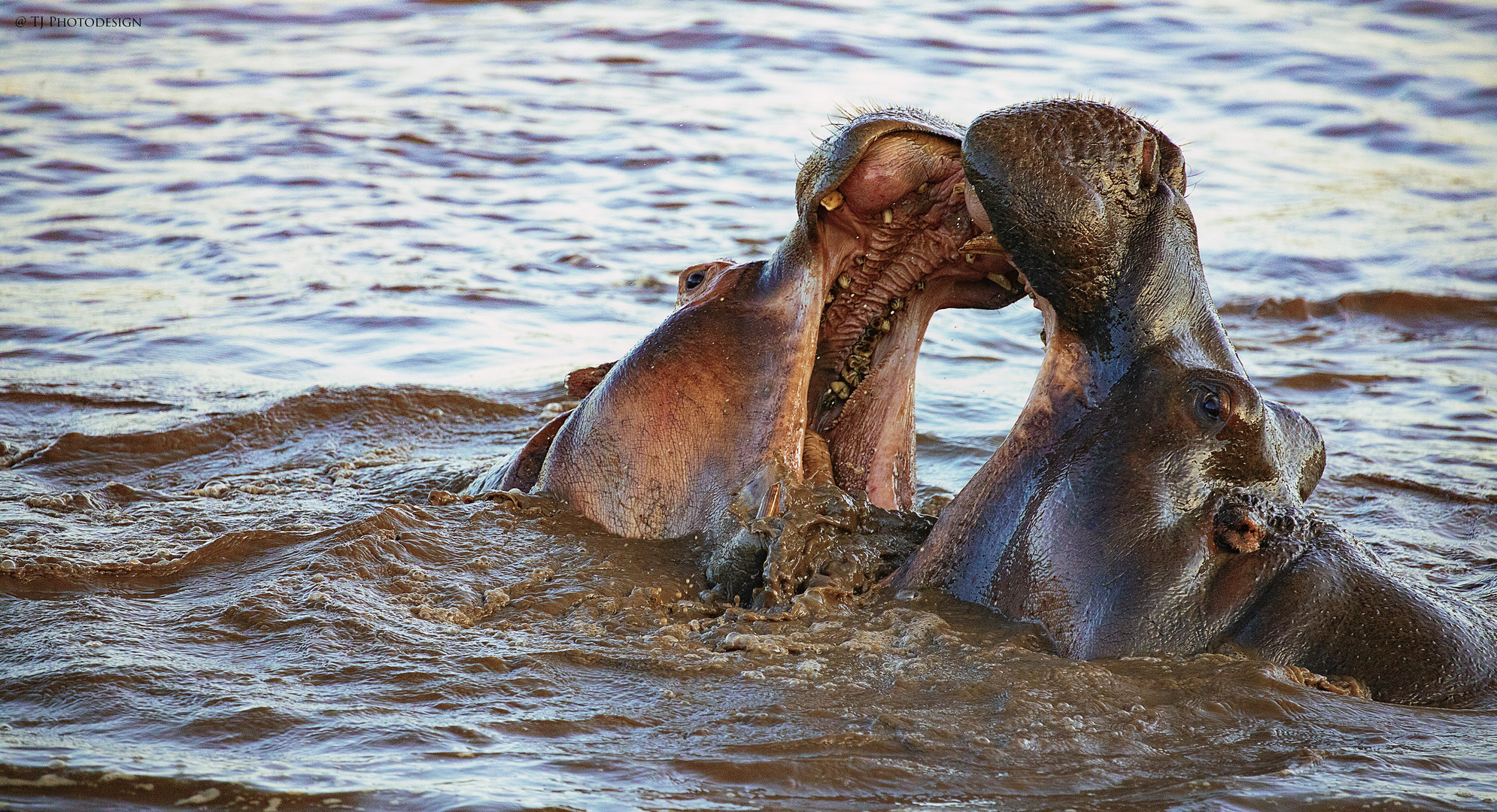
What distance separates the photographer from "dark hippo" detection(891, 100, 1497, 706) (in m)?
3.06

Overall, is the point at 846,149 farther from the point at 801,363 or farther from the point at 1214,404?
the point at 1214,404

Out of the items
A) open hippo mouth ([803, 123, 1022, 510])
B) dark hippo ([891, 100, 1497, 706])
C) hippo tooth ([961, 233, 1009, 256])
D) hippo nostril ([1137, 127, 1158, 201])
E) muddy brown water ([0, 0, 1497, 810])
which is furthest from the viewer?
open hippo mouth ([803, 123, 1022, 510])

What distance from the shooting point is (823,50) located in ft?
52.0

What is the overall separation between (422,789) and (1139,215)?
194 centimetres

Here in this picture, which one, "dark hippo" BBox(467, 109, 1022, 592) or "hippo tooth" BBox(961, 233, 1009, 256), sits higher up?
"hippo tooth" BBox(961, 233, 1009, 256)

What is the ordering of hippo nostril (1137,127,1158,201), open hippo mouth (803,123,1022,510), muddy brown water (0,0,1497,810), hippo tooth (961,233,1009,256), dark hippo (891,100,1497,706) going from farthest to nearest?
1. open hippo mouth (803,123,1022,510)
2. hippo tooth (961,233,1009,256)
3. hippo nostril (1137,127,1158,201)
4. dark hippo (891,100,1497,706)
5. muddy brown water (0,0,1497,810)

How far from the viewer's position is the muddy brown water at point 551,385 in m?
2.93

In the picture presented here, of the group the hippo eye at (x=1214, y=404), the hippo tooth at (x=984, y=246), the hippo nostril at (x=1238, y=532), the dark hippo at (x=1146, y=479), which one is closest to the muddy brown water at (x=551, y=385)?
the dark hippo at (x=1146, y=479)

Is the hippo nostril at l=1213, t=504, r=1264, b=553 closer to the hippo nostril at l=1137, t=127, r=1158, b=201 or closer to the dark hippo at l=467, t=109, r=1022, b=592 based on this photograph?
the hippo nostril at l=1137, t=127, r=1158, b=201

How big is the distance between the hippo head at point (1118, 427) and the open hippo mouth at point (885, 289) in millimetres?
295

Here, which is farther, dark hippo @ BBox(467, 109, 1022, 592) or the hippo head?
dark hippo @ BBox(467, 109, 1022, 592)

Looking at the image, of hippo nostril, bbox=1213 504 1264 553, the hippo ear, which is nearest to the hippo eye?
hippo nostril, bbox=1213 504 1264 553

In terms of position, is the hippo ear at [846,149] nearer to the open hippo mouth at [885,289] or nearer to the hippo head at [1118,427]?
the open hippo mouth at [885,289]

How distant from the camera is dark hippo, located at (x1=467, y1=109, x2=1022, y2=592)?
364 centimetres
